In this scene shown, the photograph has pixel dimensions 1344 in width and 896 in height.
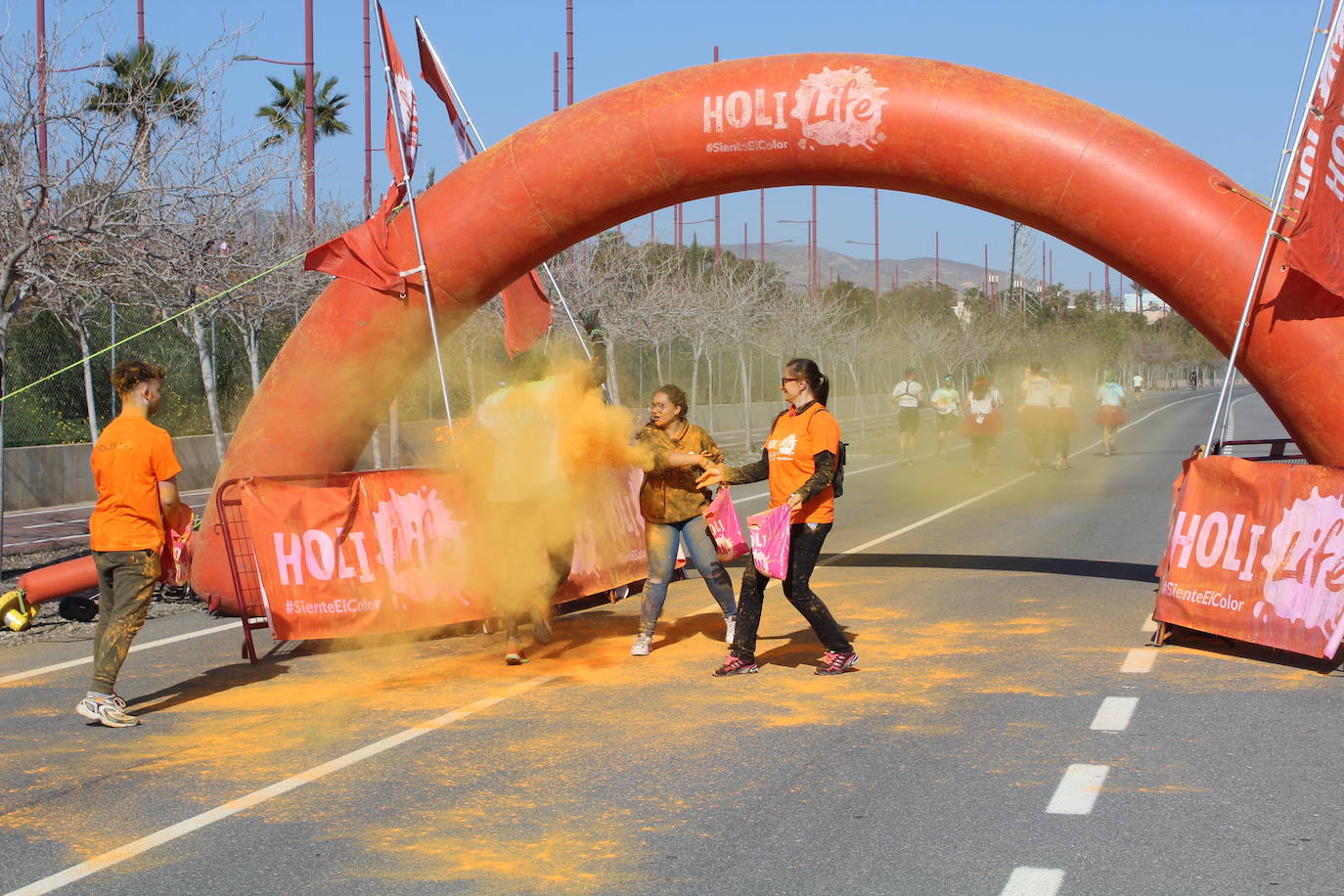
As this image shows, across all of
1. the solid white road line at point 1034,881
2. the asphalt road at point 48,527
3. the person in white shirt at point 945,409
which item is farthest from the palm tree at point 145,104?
the person in white shirt at point 945,409

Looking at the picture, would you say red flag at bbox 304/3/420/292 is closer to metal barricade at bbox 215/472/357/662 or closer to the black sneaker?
metal barricade at bbox 215/472/357/662

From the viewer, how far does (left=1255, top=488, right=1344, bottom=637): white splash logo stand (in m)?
7.78

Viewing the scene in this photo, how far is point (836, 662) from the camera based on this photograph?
26.0 ft

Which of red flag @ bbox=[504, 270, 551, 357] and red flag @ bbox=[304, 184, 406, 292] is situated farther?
red flag @ bbox=[504, 270, 551, 357]

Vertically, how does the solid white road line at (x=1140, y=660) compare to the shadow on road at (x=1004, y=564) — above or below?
below

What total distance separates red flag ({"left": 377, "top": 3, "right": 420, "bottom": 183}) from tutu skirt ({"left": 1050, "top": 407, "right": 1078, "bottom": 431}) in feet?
48.8

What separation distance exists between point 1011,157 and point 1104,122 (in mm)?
661

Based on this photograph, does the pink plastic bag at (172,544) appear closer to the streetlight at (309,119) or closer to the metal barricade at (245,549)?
the metal barricade at (245,549)

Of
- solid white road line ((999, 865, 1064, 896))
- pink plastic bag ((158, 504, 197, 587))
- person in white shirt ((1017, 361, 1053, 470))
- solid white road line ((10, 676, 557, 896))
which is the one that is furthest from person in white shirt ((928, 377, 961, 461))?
solid white road line ((999, 865, 1064, 896))

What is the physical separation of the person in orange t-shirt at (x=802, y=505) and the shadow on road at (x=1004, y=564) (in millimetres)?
4481

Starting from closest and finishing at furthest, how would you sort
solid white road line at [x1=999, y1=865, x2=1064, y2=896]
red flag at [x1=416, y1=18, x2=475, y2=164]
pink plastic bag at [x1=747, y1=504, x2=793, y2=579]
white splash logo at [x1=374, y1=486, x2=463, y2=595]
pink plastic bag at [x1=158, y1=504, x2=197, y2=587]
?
1. solid white road line at [x1=999, y1=865, x2=1064, y2=896]
2. pink plastic bag at [x1=158, y1=504, x2=197, y2=587]
3. pink plastic bag at [x1=747, y1=504, x2=793, y2=579]
4. white splash logo at [x1=374, y1=486, x2=463, y2=595]
5. red flag at [x1=416, y1=18, x2=475, y2=164]

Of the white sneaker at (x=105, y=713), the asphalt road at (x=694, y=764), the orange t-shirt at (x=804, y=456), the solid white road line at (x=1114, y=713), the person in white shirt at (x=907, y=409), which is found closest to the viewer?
the asphalt road at (x=694, y=764)

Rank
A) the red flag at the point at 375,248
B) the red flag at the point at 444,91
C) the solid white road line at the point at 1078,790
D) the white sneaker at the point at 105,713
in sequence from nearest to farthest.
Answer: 1. the solid white road line at the point at 1078,790
2. the white sneaker at the point at 105,713
3. the red flag at the point at 375,248
4. the red flag at the point at 444,91

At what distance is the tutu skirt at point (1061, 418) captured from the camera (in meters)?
23.1
